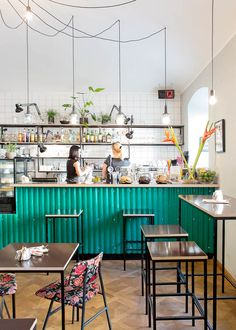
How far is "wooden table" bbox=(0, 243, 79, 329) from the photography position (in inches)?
76.7

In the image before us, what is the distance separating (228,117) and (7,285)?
10.5ft

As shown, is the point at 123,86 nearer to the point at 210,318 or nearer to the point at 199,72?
the point at 199,72

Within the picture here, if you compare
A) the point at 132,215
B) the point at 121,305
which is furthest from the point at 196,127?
the point at 121,305

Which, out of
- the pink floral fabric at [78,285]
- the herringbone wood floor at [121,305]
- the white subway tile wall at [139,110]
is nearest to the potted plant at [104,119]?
the white subway tile wall at [139,110]

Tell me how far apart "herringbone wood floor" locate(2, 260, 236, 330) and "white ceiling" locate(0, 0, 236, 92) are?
323 cm

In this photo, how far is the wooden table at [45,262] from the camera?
1.95m

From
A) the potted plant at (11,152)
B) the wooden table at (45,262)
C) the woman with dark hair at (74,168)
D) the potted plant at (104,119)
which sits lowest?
the wooden table at (45,262)

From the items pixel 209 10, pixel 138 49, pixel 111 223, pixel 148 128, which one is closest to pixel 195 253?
pixel 111 223

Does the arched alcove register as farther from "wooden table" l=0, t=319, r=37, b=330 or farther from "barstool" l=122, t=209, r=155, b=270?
"wooden table" l=0, t=319, r=37, b=330

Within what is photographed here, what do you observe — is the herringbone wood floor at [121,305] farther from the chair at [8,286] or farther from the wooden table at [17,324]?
the wooden table at [17,324]

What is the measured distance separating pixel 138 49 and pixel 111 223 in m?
2.82

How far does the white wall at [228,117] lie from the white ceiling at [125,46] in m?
0.25

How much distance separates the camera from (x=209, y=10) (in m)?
3.40

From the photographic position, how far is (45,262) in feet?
6.86
